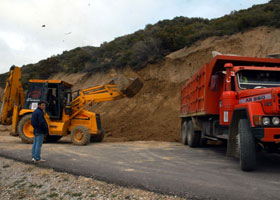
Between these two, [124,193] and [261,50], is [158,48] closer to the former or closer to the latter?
[261,50]

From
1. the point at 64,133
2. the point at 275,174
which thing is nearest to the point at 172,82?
the point at 64,133

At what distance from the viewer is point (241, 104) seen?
620 cm

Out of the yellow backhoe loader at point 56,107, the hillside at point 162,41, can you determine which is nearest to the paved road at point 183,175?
the yellow backhoe loader at point 56,107

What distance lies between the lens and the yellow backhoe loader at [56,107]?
11.9 m

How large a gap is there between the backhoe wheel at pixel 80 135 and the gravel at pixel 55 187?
502 cm

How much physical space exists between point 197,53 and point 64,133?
1342cm

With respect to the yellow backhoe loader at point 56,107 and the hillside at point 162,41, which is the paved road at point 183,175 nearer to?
the yellow backhoe loader at point 56,107

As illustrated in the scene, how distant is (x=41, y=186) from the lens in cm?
522

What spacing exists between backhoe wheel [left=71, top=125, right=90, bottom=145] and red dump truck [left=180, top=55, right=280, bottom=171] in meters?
4.74

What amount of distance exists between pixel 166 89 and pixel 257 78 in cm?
1445

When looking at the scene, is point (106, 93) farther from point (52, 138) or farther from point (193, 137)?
point (193, 137)

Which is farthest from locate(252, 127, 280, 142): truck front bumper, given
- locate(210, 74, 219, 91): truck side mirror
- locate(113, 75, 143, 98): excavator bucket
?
locate(113, 75, 143, 98): excavator bucket

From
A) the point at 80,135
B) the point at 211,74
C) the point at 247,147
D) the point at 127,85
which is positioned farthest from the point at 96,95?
the point at 247,147

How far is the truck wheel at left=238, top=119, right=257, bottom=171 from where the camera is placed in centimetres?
565
